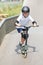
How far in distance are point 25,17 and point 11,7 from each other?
12.0m

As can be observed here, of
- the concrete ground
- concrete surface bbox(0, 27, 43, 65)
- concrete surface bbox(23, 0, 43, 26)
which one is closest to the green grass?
concrete surface bbox(23, 0, 43, 26)

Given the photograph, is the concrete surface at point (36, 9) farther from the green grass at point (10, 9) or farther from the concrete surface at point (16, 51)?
the concrete surface at point (16, 51)

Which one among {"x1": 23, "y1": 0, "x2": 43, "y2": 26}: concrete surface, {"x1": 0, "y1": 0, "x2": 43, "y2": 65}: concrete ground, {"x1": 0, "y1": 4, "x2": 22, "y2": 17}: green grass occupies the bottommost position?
{"x1": 0, "y1": 4, "x2": 22, "y2": 17}: green grass

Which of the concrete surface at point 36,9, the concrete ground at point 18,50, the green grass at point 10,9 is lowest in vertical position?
the green grass at point 10,9

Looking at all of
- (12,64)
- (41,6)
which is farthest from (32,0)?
(12,64)

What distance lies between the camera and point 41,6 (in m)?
19.0

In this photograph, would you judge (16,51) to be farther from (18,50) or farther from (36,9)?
(36,9)

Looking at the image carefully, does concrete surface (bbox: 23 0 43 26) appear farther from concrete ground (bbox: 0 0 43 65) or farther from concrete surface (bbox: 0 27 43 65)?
concrete surface (bbox: 0 27 43 65)

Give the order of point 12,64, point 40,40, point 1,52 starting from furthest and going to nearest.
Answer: point 40,40, point 1,52, point 12,64

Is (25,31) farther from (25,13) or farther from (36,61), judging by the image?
(36,61)

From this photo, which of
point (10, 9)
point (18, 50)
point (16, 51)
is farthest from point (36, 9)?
point (16, 51)

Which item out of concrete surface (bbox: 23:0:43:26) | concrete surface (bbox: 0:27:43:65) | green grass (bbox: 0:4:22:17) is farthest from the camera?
green grass (bbox: 0:4:22:17)

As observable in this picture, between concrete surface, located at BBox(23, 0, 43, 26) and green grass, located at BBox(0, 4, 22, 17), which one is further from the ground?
concrete surface, located at BBox(23, 0, 43, 26)

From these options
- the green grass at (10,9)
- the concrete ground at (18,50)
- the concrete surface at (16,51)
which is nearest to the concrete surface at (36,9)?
the green grass at (10,9)
